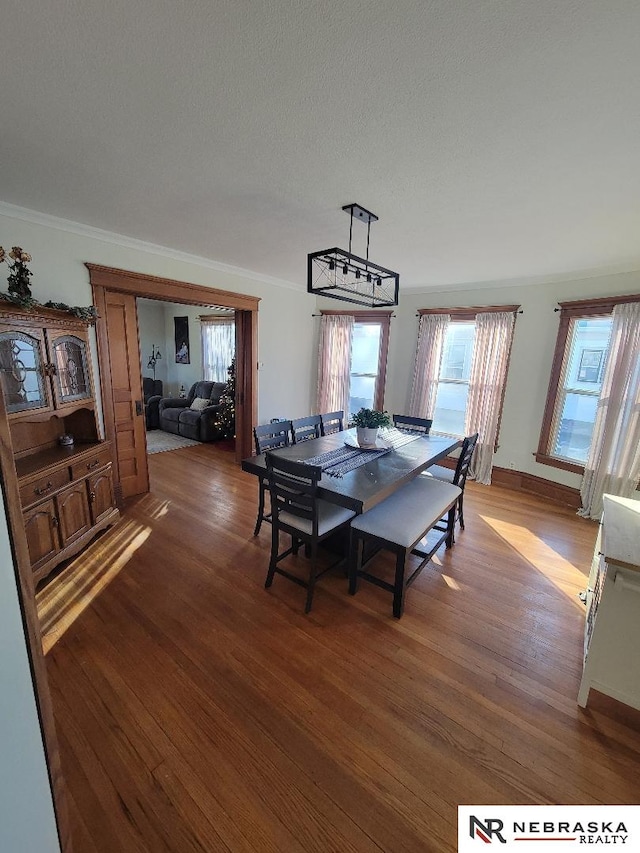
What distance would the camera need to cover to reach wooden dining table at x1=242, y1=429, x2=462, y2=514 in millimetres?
2035

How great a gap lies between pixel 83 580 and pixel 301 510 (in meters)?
1.65

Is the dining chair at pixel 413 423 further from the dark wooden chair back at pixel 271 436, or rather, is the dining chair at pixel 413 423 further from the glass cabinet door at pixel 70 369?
the glass cabinet door at pixel 70 369

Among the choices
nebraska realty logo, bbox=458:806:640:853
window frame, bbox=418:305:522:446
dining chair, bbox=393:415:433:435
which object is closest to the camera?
nebraska realty logo, bbox=458:806:640:853

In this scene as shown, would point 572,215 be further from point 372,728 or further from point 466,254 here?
point 372,728

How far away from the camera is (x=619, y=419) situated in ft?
11.3

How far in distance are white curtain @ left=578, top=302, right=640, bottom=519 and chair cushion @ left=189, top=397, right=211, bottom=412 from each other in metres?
5.70

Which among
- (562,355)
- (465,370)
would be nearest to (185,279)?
(465,370)

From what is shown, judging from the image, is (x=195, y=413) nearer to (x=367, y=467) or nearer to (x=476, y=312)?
(x=367, y=467)

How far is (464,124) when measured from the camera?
4.77 feet

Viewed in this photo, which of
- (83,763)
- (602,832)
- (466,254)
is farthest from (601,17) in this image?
(83,763)

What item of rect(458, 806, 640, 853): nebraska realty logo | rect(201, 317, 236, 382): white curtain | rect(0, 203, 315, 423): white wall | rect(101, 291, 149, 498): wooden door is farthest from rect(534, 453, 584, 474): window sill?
rect(201, 317, 236, 382): white curtain

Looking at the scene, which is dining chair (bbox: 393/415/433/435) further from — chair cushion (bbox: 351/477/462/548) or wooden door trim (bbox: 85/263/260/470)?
wooden door trim (bbox: 85/263/260/470)

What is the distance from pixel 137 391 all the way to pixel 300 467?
8.06ft

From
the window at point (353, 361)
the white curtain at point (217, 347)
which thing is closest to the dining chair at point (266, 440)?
the window at point (353, 361)
